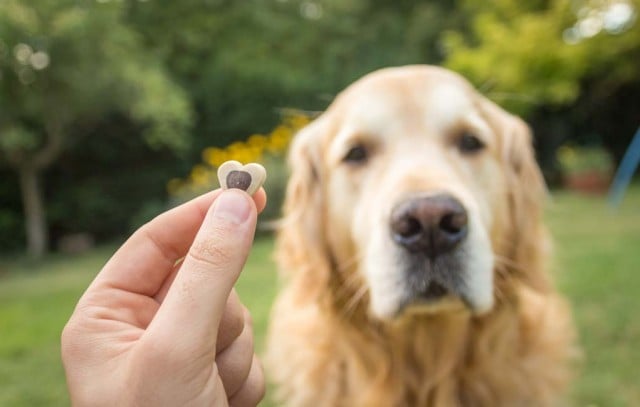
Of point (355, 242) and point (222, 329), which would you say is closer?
point (222, 329)

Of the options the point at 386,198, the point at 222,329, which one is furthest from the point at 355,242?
the point at 222,329

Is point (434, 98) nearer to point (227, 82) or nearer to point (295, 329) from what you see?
point (295, 329)

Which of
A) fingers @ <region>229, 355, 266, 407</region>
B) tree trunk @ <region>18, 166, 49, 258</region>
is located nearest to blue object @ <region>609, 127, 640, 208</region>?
tree trunk @ <region>18, 166, 49, 258</region>

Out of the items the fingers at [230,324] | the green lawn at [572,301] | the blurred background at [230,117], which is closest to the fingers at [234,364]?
the fingers at [230,324]

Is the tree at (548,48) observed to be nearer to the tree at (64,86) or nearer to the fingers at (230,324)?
the tree at (64,86)

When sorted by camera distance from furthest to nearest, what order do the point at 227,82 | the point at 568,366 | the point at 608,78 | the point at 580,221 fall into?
the point at 227,82 → the point at 608,78 → the point at 580,221 → the point at 568,366

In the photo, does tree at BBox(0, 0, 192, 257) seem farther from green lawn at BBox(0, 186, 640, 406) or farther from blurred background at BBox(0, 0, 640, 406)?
green lawn at BBox(0, 186, 640, 406)

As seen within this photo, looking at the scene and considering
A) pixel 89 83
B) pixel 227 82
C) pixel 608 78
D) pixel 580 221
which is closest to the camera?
pixel 580 221
